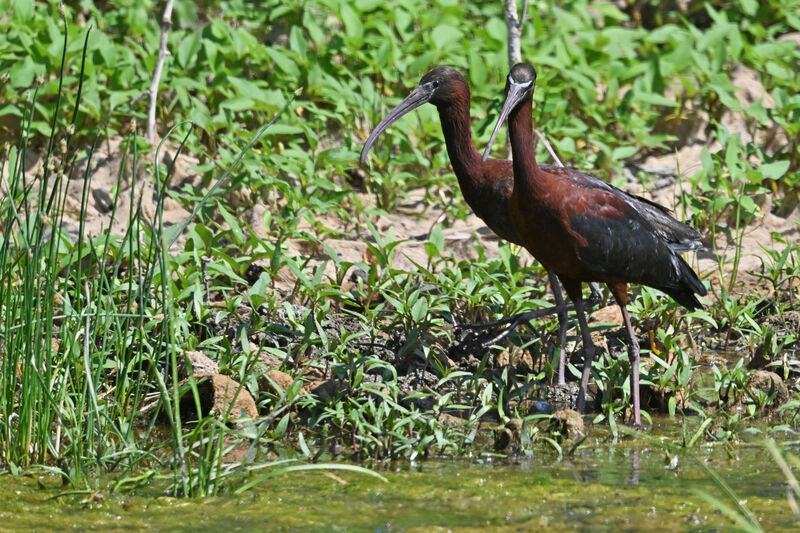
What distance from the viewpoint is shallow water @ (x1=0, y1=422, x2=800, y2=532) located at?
3.64 m

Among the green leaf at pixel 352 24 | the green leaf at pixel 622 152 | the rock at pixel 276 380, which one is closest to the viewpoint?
the rock at pixel 276 380

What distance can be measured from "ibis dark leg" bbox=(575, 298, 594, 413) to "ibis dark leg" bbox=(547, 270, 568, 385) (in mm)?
113

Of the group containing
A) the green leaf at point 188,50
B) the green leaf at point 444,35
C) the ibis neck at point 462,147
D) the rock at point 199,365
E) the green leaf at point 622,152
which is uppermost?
the green leaf at point 444,35

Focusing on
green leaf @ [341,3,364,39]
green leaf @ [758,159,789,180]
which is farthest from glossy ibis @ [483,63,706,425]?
A: green leaf @ [341,3,364,39]

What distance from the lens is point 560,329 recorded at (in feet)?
18.9

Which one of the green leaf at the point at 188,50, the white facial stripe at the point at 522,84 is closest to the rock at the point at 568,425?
the white facial stripe at the point at 522,84

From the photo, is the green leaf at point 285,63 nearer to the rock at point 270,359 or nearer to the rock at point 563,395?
the rock at point 270,359

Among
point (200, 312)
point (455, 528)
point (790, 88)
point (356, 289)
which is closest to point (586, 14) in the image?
point (790, 88)

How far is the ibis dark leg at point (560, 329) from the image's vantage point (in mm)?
5637

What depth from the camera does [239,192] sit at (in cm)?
704

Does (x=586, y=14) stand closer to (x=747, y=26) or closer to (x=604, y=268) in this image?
(x=747, y=26)

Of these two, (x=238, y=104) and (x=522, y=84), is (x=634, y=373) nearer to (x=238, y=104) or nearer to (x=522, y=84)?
(x=522, y=84)

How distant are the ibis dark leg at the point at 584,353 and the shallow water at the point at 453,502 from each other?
897 mm

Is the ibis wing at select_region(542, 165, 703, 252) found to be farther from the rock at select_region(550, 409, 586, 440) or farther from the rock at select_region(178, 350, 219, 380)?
the rock at select_region(178, 350, 219, 380)
